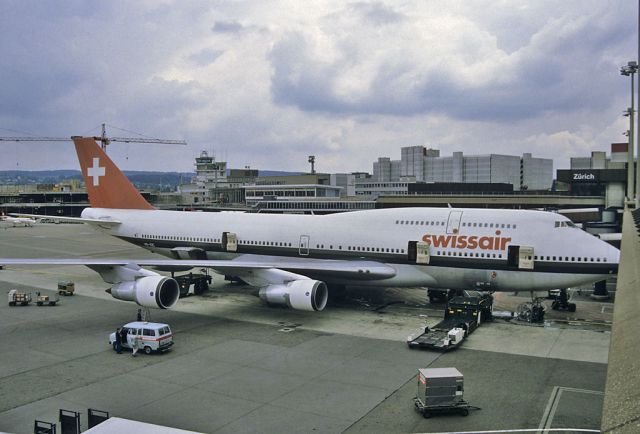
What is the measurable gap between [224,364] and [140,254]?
41.7m

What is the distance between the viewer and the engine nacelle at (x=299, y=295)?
27016 millimetres

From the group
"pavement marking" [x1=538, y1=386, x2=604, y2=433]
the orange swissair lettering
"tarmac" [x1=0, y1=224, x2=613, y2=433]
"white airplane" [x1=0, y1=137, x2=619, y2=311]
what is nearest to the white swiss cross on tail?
"white airplane" [x1=0, y1=137, x2=619, y2=311]

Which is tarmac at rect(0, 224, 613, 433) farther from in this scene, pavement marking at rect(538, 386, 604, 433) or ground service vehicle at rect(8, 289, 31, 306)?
ground service vehicle at rect(8, 289, 31, 306)

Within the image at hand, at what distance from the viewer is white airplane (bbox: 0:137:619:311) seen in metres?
27.3

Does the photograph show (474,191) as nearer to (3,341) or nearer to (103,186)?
(103,186)

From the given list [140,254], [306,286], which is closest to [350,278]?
[306,286]

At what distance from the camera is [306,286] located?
27.4 metres

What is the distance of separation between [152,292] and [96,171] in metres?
19.8

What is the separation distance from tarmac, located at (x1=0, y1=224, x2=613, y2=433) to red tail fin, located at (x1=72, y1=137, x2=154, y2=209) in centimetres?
1122

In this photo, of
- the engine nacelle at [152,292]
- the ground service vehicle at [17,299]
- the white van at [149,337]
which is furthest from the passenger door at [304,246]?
the ground service vehicle at [17,299]

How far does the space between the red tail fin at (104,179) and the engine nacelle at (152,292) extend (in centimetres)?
1644

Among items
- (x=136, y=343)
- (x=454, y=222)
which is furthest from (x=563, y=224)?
(x=136, y=343)

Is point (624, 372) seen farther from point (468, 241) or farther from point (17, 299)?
point (17, 299)

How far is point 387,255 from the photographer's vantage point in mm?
30672
